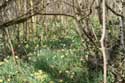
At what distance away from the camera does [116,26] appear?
6.88m

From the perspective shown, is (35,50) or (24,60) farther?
(35,50)

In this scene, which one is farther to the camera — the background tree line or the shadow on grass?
the shadow on grass

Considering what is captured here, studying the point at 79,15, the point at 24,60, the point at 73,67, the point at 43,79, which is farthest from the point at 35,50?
the point at 79,15

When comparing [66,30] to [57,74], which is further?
[66,30]

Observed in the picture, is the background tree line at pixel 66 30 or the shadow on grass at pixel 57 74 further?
the shadow on grass at pixel 57 74

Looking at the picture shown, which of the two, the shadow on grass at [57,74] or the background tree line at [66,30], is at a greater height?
the background tree line at [66,30]

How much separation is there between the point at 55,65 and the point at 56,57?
1.10ft

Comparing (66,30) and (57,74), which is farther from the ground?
(66,30)

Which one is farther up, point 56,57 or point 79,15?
point 79,15

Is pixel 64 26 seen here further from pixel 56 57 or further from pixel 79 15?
pixel 79 15

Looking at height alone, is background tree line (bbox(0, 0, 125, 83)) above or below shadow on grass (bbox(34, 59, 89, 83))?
above

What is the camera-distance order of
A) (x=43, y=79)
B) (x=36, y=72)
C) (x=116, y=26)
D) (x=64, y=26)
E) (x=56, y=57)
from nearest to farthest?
(x=43, y=79), (x=36, y=72), (x=56, y=57), (x=116, y=26), (x=64, y=26)

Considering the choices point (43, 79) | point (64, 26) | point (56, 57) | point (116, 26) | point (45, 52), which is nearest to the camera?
point (43, 79)

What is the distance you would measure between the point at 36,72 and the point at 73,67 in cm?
55
